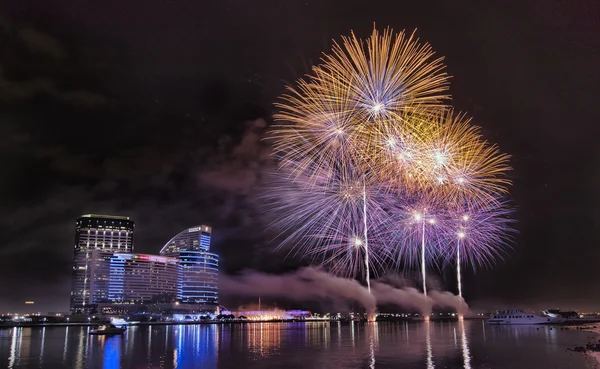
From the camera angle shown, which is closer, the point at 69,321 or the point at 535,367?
the point at 535,367

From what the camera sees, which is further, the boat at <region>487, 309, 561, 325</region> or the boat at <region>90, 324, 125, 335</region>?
the boat at <region>487, 309, 561, 325</region>

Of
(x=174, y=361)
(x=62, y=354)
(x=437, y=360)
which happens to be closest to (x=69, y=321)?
(x=62, y=354)

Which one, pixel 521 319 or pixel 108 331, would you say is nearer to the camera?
pixel 108 331

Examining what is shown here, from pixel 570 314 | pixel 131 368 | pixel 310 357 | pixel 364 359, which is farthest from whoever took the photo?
pixel 570 314

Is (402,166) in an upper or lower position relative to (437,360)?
upper

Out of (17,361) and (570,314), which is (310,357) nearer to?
(17,361)

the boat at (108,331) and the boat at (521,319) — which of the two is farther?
the boat at (521,319)

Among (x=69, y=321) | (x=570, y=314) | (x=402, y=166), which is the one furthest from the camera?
(x=69, y=321)

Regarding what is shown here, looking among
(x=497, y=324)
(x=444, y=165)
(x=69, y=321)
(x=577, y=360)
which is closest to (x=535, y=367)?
(x=577, y=360)

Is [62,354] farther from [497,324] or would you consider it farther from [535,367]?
[497,324]

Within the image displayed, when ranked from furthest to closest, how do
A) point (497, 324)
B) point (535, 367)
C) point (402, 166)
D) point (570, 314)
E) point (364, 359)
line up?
1. point (570, 314)
2. point (497, 324)
3. point (364, 359)
4. point (535, 367)
5. point (402, 166)
